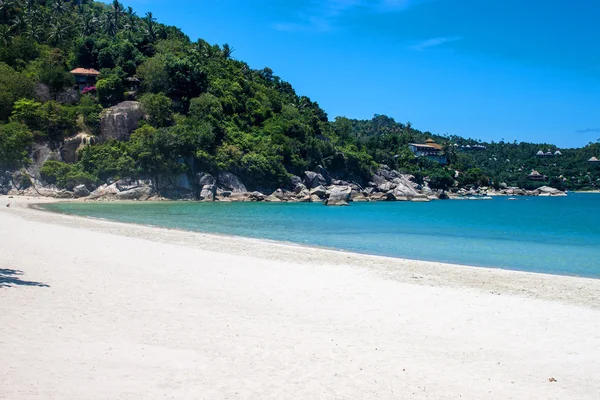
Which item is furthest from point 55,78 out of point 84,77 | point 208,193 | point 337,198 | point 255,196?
point 337,198

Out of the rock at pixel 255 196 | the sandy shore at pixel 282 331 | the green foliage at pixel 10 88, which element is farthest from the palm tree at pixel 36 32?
the sandy shore at pixel 282 331

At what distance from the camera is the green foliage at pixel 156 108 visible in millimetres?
67188

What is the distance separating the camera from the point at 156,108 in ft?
221

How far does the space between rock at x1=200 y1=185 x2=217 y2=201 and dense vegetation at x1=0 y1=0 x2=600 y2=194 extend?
3.40 m

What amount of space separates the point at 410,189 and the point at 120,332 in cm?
8559

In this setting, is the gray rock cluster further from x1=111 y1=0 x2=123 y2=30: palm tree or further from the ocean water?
x1=111 y1=0 x2=123 y2=30: palm tree

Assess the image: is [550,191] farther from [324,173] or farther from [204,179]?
[204,179]

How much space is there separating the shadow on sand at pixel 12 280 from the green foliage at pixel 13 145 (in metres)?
52.8

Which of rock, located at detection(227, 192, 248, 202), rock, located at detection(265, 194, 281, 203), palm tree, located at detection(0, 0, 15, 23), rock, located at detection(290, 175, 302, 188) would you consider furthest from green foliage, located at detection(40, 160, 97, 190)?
palm tree, located at detection(0, 0, 15, 23)

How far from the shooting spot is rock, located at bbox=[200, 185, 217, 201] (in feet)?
211

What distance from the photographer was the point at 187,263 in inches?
627

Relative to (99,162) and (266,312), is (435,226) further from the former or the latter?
(99,162)

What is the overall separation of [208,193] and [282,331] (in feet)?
187

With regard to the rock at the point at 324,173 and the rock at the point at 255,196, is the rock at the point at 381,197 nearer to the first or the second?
the rock at the point at 324,173
